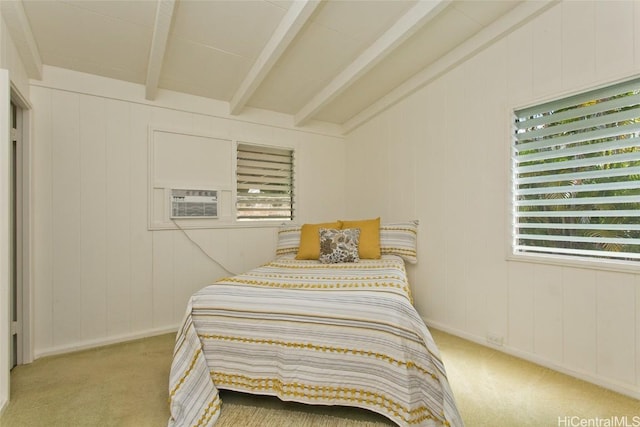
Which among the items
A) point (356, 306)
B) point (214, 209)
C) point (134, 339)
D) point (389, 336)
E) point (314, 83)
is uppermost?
point (314, 83)

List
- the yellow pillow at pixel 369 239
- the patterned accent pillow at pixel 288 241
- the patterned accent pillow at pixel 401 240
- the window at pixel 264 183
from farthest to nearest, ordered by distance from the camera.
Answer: the window at pixel 264 183
the patterned accent pillow at pixel 288 241
the patterned accent pillow at pixel 401 240
the yellow pillow at pixel 369 239

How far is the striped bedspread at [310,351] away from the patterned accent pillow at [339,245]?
2.73 ft

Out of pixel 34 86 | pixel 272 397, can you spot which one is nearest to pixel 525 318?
pixel 272 397

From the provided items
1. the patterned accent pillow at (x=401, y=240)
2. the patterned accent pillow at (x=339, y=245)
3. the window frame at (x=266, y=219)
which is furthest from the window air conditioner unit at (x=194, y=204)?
the patterned accent pillow at (x=401, y=240)

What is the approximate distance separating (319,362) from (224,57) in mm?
2355

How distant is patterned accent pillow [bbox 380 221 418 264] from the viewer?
115 inches

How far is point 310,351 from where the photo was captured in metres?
1.61

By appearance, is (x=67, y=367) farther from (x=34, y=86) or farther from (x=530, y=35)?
(x=530, y=35)

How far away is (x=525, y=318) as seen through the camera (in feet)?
7.23

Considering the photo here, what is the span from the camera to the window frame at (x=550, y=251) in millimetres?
1791

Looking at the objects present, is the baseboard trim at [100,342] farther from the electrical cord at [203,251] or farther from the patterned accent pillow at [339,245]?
the patterned accent pillow at [339,245]

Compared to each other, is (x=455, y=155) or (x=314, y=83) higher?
(x=314, y=83)

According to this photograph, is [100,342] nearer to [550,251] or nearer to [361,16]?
[361,16]

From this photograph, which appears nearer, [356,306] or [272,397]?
[356,306]
